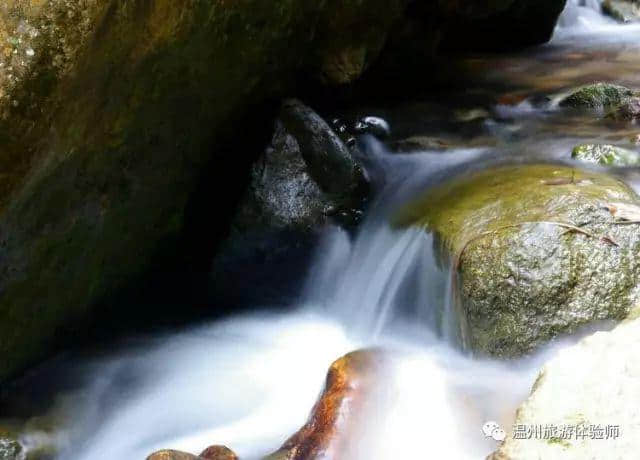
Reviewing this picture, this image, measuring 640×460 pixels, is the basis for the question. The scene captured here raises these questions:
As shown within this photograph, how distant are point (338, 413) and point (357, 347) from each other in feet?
3.72

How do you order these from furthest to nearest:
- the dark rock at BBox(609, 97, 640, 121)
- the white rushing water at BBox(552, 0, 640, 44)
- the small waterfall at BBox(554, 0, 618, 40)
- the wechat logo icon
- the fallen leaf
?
the small waterfall at BBox(554, 0, 618, 40)
the white rushing water at BBox(552, 0, 640, 44)
the dark rock at BBox(609, 97, 640, 121)
the fallen leaf
the wechat logo icon

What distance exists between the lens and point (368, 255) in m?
4.75

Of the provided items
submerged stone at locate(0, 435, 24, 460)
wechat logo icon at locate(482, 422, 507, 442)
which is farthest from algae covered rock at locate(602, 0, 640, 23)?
submerged stone at locate(0, 435, 24, 460)

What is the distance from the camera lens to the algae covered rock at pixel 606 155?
4.67m

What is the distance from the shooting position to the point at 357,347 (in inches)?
165

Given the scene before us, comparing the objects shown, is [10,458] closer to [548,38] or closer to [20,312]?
[20,312]

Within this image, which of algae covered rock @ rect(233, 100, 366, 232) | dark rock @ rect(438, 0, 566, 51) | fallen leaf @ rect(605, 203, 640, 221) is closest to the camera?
fallen leaf @ rect(605, 203, 640, 221)

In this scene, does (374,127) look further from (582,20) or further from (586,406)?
(582,20)

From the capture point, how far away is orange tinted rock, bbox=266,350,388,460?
9.70ft

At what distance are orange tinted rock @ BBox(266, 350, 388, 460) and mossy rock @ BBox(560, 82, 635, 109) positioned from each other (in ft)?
13.3

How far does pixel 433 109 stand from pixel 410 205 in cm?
207

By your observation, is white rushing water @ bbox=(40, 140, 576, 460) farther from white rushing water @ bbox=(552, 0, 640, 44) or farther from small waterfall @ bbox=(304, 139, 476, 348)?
white rushing water @ bbox=(552, 0, 640, 44)

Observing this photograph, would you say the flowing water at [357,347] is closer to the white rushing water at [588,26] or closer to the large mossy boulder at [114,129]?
the large mossy boulder at [114,129]

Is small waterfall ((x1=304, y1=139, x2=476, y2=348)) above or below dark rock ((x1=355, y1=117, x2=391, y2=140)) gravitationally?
below
